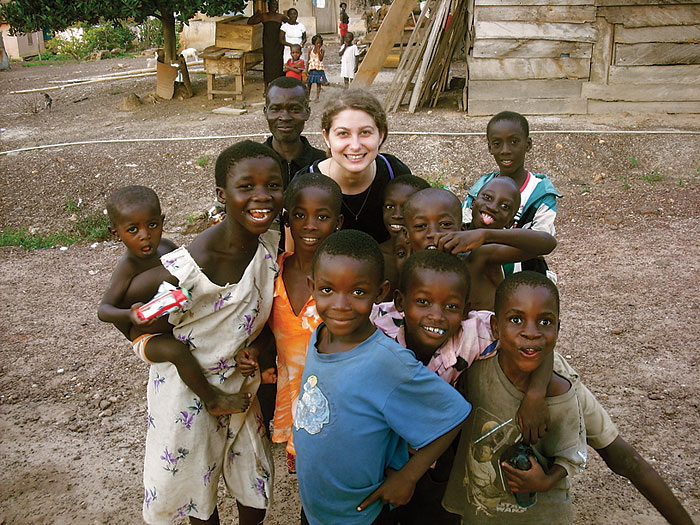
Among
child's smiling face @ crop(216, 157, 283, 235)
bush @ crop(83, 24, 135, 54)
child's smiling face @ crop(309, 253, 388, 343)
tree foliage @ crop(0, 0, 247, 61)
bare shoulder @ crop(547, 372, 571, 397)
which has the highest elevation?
bush @ crop(83, 24, 135, 54)

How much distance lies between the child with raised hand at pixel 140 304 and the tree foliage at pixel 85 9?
27.6 feet

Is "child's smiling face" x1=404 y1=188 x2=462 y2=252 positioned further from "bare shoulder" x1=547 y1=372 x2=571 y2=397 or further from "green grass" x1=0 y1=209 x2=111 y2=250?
"green grass" x1=0 y1=209 x2=111 y2=250

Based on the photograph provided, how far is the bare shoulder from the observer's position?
1778 millimetres

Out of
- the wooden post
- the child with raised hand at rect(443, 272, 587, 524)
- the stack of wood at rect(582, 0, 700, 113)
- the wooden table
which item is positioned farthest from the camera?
the wooden table

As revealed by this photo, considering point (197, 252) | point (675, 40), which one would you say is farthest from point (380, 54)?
point (197, 252)

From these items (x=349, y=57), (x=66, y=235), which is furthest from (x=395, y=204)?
(x=349, y=57)

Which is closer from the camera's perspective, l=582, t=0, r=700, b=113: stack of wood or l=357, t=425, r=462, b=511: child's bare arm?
l=357, t=425, r=462, b=511: child's bare arm

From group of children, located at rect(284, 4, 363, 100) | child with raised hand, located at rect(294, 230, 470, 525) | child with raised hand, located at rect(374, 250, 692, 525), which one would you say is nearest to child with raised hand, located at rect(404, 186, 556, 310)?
child with raised hand, located at rect(374, 250, 692, 525)

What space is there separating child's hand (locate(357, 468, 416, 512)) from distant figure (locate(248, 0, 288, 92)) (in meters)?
9.59

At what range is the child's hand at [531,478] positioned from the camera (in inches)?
68.7

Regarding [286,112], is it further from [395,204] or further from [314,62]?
[314,62]

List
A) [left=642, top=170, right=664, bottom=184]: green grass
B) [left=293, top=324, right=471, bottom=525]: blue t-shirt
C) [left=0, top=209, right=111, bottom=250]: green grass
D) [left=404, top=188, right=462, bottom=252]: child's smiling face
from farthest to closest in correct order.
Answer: [left=642, top=170, right=664, bottom=184]: green grass < [left=0, top=209, right=111, bottom=250]: green grass < [left=404, top=188, right=462, bottom=252]: child's smiling face < [left=293, top=324, right=471, bottom=525]: blue t-shirt

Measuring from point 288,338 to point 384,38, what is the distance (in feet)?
26.0

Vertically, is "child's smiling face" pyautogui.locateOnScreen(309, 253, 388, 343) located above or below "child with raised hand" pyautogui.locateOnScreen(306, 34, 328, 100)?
below
